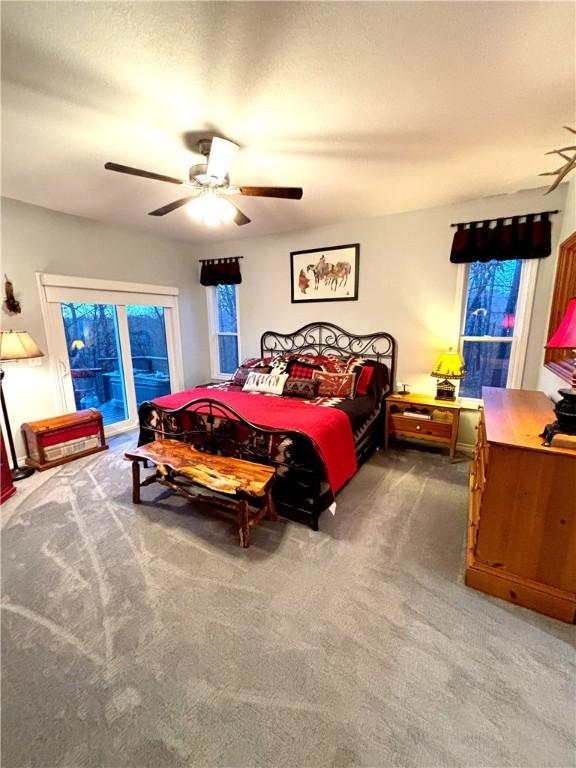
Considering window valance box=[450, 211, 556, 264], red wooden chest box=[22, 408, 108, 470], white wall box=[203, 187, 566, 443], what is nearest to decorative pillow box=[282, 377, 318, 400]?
white wall box=[203, 187, 566, 443]

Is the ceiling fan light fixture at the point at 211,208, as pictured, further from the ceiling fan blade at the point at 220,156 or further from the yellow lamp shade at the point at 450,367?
the yellow lamp shade at the point at 450,367

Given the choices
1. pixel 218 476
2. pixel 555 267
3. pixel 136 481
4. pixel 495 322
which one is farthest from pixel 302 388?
pixel 555 267

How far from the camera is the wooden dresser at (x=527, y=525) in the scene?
1.45 meters

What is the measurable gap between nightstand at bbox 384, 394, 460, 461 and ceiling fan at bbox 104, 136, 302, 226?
7.33ft

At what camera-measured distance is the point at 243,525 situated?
6.51 ft

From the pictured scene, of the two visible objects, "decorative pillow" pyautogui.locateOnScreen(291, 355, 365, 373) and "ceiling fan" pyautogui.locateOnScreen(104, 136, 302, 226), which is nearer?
"ceiling fan" pyautogui.locateOnScreen(104, 136, 302, 226)

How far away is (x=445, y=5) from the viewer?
114 centimetres

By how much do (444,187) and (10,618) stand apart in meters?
4.12

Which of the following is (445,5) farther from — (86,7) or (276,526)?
(276,526)

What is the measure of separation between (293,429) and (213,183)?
1768 mm

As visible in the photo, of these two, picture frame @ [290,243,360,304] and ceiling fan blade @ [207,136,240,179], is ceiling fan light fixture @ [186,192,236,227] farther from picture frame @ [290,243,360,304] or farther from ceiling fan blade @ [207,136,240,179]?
picture frame @ [290,243,360,304]

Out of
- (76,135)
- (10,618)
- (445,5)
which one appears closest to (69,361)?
(76,135)

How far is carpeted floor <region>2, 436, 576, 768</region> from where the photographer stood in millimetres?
1085

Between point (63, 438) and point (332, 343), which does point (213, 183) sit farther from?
point (63, 438)
